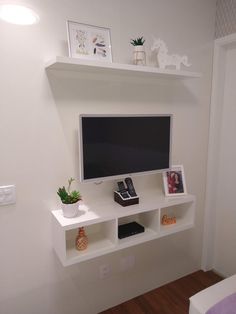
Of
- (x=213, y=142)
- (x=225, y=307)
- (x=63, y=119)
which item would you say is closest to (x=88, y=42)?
(x=63, y=119)

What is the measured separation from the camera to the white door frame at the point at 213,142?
2246 millimetres

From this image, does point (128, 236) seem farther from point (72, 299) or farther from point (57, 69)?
point (57, 69)

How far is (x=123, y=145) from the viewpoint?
1.74 metres

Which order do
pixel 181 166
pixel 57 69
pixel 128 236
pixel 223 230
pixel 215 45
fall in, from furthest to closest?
pixel 223 230 → pixel 215 45 → pixel 181 166 → pixel 128 236 → pixel 57 69

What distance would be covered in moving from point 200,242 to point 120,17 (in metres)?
2.15

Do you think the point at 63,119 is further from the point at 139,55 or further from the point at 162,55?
the point at 162,55

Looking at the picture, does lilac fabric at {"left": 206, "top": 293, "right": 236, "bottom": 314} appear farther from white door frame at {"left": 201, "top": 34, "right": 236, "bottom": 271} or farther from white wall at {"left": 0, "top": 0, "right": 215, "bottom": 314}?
white door frame at {"left": 201, "top": 34, "right": 236, "bottom": 271}

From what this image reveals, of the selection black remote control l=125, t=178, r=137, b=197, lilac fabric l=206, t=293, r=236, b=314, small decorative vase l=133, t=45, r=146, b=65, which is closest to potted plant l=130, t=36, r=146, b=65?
small decorative vase l=133, t=45, r=146, b=65

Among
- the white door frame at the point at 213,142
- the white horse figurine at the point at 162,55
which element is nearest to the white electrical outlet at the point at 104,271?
the white door frame at the point at 213,142

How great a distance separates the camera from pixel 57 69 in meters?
1.58

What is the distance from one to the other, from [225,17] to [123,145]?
1.48 metres

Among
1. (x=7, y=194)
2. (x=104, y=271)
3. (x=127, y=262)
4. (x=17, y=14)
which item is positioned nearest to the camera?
(x=17, y=14)

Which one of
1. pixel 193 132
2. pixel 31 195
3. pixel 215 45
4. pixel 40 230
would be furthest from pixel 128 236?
pixel 215 45

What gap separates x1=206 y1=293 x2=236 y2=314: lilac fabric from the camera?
122 cm
